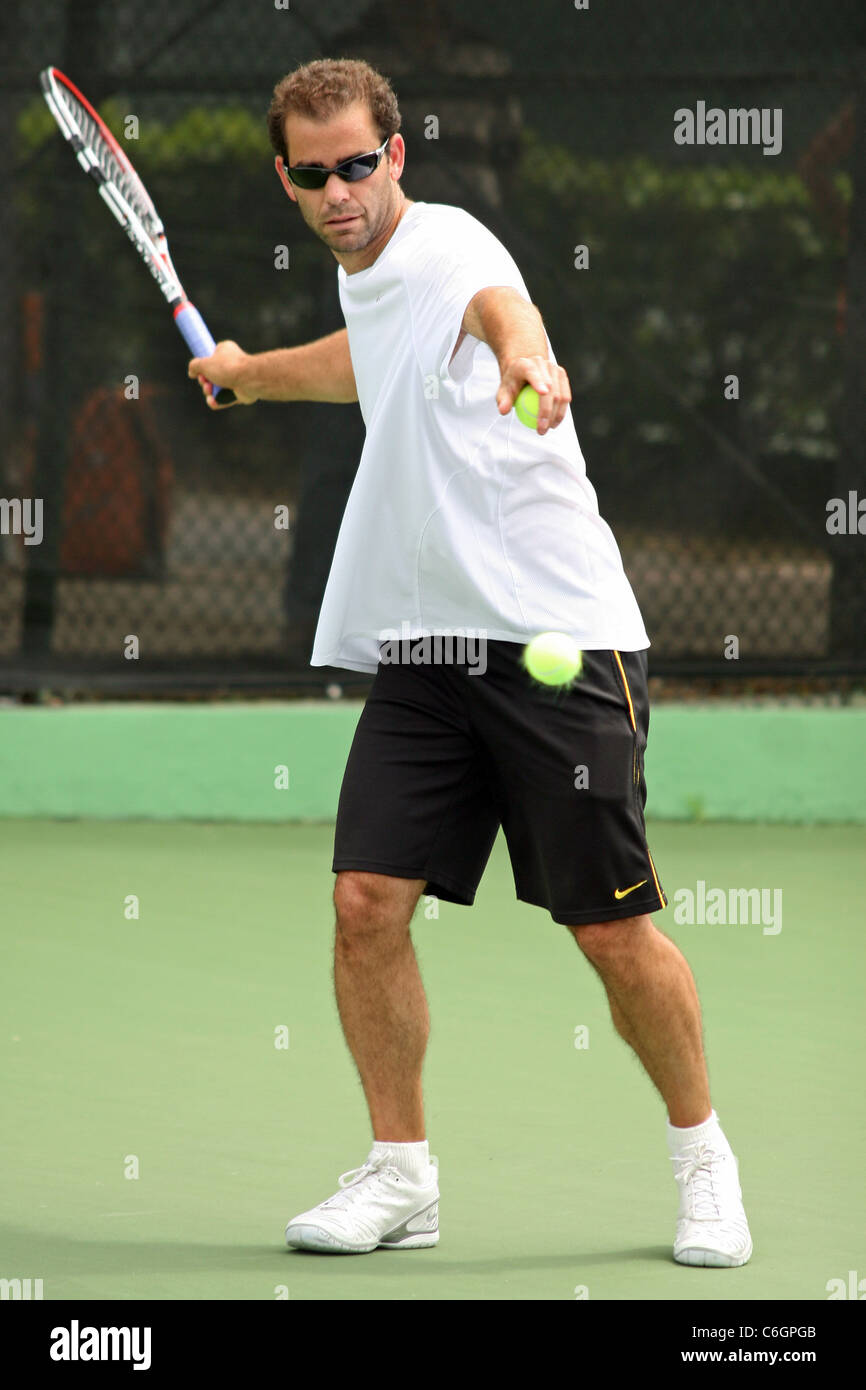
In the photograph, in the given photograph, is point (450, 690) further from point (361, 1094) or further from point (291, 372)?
point (361, 1094)

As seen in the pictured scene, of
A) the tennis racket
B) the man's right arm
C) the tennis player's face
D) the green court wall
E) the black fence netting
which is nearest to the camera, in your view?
the tennis player's face

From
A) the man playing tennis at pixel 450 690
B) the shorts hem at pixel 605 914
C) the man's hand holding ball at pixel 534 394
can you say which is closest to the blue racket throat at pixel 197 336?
the man playing tennis at pixel 450 690

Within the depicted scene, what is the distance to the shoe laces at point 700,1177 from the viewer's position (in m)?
3.03

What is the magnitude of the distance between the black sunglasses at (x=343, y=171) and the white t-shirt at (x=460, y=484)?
11 centimetres

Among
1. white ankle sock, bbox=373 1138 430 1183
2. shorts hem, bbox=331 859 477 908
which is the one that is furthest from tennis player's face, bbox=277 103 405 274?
white ankle sock, bbox=373 1138 430 1183

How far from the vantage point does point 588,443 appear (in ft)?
21.9

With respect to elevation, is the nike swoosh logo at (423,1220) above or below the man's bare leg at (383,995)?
below

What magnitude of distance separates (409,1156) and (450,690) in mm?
709

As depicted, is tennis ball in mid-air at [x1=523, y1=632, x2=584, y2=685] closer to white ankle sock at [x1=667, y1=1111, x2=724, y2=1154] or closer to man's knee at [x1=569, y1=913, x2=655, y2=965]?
man's knee at [x1=569, y1=913, x2=655, y2=965]

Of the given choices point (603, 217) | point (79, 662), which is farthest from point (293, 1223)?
point (603, 217)

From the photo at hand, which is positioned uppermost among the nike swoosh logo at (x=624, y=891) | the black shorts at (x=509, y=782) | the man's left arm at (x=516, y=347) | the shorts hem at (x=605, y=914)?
the man's left arm at (x=516, y=347)

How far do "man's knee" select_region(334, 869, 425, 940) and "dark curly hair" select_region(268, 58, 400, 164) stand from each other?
1087mm

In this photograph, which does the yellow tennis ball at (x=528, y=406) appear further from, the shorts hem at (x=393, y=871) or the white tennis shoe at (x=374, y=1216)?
the white tennis shoe at (x=374, y=1216)

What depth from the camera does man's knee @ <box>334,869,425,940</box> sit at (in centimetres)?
312
